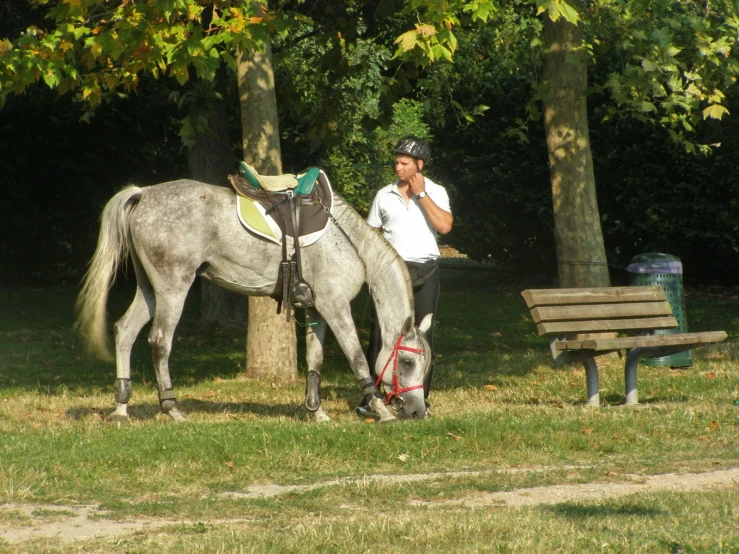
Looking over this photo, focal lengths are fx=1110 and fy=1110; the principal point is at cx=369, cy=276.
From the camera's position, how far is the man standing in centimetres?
931

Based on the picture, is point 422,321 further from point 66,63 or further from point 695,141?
point 695,141

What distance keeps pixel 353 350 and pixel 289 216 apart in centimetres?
123

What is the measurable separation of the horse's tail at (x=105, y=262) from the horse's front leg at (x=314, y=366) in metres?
1.68

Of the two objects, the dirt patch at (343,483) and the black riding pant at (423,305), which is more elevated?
the black riding pant at (423,305)

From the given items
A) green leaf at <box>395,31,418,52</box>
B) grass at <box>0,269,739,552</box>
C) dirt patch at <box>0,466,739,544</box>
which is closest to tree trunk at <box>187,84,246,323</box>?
grass at <box>0,269,739,552</box>

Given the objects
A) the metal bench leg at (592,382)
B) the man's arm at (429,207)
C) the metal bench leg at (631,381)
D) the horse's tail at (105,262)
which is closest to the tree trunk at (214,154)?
the horse's tail at (105,262)

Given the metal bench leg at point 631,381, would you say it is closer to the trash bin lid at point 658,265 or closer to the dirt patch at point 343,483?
the dirt patch at point 343,483

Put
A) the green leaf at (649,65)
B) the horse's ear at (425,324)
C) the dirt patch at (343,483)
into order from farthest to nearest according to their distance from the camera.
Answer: the green leaf at (649,65)
the horse's ear at (425,324)
the dirt patch at (343,483)

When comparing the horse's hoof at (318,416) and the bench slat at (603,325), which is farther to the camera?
the bench slat at (603,325)

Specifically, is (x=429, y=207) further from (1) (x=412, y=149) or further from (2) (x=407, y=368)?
(2) (x=407, y=368)

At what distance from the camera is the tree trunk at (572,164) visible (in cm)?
1238

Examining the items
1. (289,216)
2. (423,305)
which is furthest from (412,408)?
(289,216)

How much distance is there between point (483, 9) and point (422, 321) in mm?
2600

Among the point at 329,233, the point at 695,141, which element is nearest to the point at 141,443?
the point at 329,233
